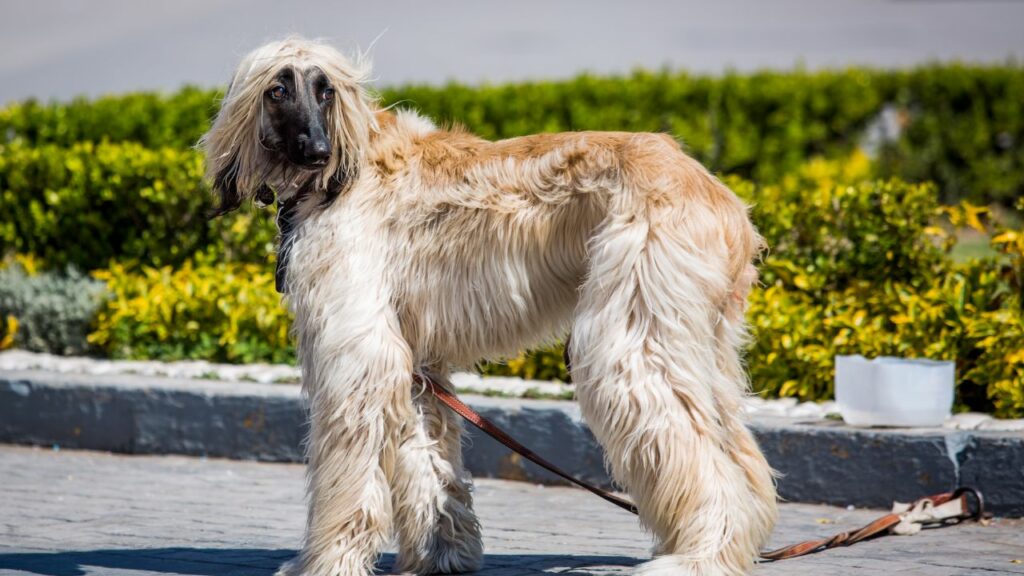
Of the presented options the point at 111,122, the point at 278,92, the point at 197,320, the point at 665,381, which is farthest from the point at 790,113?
the point at 665,381

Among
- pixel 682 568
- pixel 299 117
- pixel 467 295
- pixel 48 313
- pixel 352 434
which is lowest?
pixel 682 568

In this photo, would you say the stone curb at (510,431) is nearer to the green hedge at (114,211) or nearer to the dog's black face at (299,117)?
the dog's black face at (299,117)

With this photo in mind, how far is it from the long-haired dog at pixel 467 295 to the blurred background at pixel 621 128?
50 centimetres

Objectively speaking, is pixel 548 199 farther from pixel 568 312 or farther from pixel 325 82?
pixel 325 82

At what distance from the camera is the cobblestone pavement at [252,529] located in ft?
16.5

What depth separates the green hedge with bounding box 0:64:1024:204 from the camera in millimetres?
13250

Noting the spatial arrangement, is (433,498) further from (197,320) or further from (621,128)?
(621,128)

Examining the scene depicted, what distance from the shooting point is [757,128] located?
13836 mm

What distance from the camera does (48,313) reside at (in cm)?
876

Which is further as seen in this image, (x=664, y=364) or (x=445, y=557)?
(x=445, y=557)

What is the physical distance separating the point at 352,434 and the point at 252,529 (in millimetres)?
1571

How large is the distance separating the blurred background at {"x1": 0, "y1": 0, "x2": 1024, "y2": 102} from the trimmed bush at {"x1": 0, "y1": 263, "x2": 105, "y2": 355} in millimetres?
12800

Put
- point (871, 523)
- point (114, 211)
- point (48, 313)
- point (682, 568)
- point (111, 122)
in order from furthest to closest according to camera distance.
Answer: point (111, 122)
point (114, 211)
point (48, 313)
point (871, 523)
point (682, 568)

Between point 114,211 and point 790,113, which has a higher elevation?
point 790,113
